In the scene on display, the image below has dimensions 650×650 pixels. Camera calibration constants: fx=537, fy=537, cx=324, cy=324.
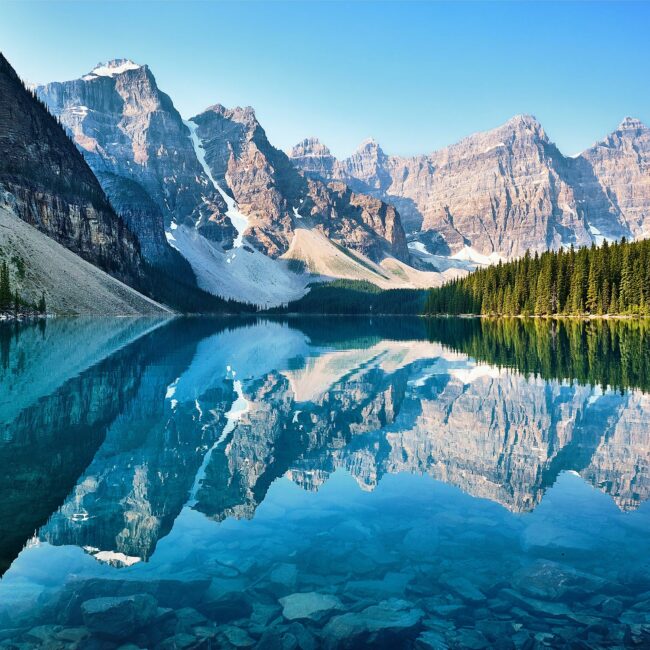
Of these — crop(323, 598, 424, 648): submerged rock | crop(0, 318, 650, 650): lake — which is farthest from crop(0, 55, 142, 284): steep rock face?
crop(323, 598, 424, 648): submerged rock

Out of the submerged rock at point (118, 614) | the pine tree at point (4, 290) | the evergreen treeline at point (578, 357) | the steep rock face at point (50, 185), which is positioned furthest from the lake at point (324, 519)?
the steep rock face at point (50, 185)

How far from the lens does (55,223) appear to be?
15150cm

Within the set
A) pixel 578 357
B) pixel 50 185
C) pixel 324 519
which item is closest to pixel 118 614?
pixel 324 519

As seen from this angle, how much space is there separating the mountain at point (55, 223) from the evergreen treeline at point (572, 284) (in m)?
90.0

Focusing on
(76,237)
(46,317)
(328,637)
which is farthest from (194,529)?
(76,237)

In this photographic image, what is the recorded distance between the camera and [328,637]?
8.06 metres

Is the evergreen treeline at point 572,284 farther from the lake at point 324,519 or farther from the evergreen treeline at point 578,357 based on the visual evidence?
the lake at point 324,519

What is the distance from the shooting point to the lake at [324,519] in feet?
27.5

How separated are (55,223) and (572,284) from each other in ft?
441

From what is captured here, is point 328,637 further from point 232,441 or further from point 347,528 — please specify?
point 232,441

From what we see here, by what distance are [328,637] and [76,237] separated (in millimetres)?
171784

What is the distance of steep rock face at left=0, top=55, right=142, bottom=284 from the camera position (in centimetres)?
14438

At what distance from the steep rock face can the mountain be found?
0.91 feet

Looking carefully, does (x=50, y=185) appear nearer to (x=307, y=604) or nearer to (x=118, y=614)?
(x=118, y=614)
